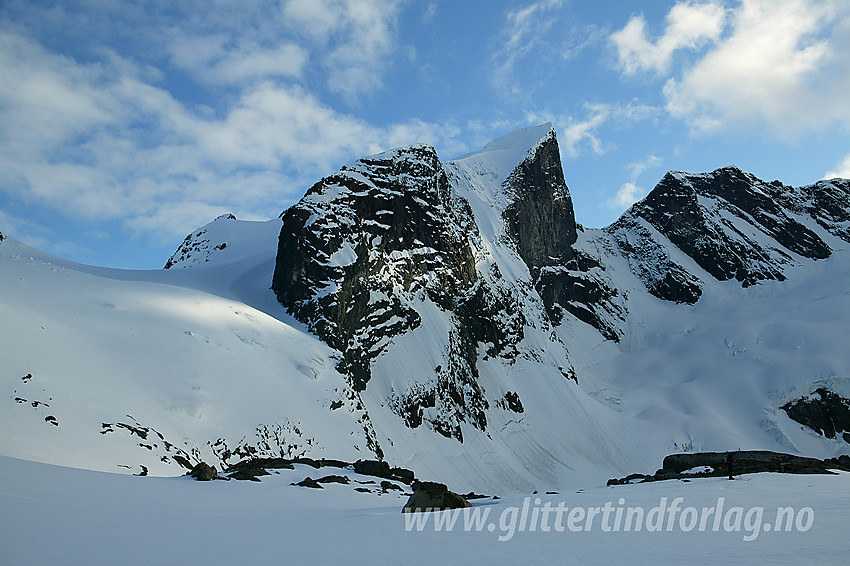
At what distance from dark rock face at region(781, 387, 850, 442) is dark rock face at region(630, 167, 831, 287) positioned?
150 ft

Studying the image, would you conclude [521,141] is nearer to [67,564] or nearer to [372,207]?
[372,207]

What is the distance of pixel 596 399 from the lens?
102 meters

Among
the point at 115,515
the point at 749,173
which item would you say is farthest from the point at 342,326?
the point at 749,173

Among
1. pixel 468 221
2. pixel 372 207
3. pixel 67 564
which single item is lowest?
pixel 67 564

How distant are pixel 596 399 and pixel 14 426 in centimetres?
9632

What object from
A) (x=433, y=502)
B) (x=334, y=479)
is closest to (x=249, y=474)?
(x=334, y=479)

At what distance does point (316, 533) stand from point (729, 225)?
159m

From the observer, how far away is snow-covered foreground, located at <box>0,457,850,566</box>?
7301 millimetres

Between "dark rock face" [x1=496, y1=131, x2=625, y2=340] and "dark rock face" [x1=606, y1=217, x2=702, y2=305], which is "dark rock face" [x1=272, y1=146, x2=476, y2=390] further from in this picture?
"dark rock face" [x1=606, y1=217, x2=702, y2=305]

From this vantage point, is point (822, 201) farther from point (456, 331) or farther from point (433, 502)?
point (433, 502)

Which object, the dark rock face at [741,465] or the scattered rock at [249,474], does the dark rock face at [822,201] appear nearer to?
the dark rock face at [741,465]

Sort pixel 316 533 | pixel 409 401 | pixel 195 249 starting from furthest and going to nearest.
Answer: pixel 195 249, pixel 409 401, pixel 316 533

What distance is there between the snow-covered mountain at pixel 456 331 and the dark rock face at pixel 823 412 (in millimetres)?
427

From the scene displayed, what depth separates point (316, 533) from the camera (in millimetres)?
9672
